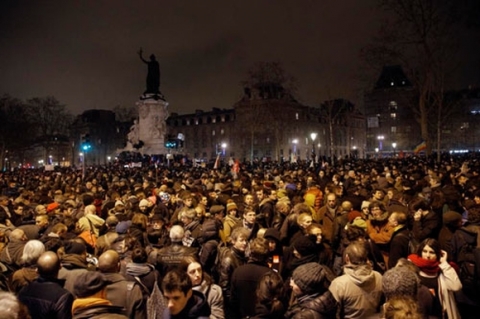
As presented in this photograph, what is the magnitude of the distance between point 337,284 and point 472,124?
10278 cm

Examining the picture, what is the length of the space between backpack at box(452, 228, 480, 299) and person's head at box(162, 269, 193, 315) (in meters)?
3.51

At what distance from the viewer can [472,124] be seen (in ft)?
316

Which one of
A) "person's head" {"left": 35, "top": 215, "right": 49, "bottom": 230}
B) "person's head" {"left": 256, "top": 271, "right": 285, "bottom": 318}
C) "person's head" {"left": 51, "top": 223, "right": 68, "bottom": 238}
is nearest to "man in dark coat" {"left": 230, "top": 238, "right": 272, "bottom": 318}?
"person's head" {"left": 256, "top": 271, "right": 285, "bottom": 318}

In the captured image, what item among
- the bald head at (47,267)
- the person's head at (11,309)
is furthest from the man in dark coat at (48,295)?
the person's head at (11,309)

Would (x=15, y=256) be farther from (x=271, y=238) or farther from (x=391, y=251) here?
(x=391, y=251)

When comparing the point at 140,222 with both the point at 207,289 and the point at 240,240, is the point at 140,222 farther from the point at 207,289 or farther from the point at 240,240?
the point at 207,289

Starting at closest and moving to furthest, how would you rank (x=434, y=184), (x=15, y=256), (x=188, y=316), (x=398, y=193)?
1. (x=188, y=316)
2. (x=15, y=256)
3. (x=398, y=193)
4. (x=434, y=184)

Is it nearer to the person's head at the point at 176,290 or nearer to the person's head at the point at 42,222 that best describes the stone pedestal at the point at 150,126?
the person's head at the point at 42,222

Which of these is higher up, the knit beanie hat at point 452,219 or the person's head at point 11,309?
the knit beanie hat at point 452,219

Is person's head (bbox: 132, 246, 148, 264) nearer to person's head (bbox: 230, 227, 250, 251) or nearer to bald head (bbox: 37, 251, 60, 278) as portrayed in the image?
bald head (bbox: 37, 251, 60, 278)

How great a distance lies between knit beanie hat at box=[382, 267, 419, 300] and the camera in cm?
458

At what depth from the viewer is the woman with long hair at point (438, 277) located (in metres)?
5.39

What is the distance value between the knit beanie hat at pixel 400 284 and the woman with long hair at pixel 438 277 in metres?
0.79

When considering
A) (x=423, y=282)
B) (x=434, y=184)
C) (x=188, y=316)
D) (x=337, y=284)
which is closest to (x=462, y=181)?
(x=434, y=184)
